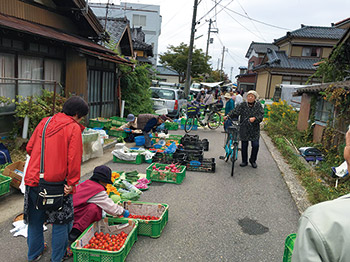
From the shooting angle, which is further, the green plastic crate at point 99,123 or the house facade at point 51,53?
the green plastic crate at point 99,123

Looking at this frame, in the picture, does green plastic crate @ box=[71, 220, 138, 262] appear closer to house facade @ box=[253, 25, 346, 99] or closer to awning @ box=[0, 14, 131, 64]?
awning @ box=[0, 14, 131, 64]

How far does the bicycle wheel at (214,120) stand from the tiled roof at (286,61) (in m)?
19.1

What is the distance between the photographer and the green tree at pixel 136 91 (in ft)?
46.2

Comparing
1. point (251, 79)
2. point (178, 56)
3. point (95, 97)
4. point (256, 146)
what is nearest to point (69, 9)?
point (95, 97)

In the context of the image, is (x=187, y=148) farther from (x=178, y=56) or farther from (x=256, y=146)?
(x=178, y=56)

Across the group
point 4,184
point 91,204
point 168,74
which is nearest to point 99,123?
point 4,184

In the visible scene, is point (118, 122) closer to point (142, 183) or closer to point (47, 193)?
point (142, 183)

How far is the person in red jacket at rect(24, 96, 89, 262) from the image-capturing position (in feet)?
9.37

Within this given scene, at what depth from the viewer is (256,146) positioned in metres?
7.52

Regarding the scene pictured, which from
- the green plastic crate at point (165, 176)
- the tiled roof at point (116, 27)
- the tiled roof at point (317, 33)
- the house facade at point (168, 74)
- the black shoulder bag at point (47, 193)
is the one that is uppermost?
the tiled roof at point (317, 33)

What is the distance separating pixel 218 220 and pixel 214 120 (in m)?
10.2

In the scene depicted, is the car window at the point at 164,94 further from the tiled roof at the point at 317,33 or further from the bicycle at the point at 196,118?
the tiled roof at the point at 317,33

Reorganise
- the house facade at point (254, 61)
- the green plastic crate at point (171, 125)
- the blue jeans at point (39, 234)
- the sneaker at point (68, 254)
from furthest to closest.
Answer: the house facade at point (254, 61) < the green plastic crate at point (171, 125) < the sneaker at point (68, 254) < the blue jeans at point (39, 234)

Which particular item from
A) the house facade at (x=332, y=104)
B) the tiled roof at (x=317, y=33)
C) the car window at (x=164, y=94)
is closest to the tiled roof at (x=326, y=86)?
the house facade at (x=332, y=104)
